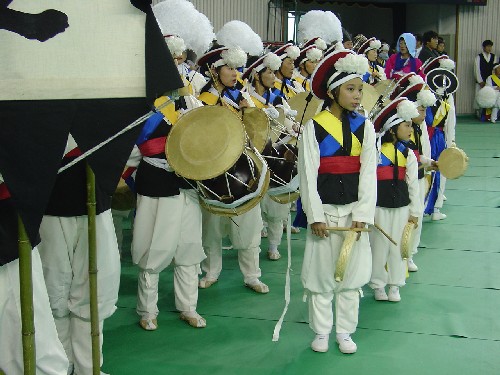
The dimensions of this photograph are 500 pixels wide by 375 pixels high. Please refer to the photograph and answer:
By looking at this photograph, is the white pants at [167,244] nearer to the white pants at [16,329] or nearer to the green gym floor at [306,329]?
the green gym floor at [306,329]

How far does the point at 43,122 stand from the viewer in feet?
7.03

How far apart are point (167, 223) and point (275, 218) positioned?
6.06 ft

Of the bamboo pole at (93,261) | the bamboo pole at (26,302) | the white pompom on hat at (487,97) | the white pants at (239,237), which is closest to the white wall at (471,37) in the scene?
the white pompom on hat at (487,97)

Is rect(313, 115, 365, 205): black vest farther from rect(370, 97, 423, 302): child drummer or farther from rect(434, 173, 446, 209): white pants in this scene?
rect(434, 173, 446, 209): white pants

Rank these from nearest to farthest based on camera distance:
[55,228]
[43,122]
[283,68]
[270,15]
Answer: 1. [43,122]
2. [55,228]
3. [283,68]
4. [270,15]

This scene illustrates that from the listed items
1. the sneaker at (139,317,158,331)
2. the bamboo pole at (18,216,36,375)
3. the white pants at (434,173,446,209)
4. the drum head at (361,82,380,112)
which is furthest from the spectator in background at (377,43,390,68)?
the bamboo pole at (18,216,36,375)

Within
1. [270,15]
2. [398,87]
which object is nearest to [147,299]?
[398,87]

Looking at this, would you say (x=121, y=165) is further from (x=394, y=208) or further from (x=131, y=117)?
(x=394, y=208)

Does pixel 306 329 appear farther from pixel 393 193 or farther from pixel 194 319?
pixel 393 193

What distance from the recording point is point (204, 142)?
12.8 ft

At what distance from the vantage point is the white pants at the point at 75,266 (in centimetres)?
321

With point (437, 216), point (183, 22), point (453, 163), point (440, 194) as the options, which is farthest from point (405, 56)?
point (183, 22)

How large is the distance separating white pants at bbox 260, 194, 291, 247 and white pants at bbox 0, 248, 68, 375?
351 cm

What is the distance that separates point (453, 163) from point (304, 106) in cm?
128
